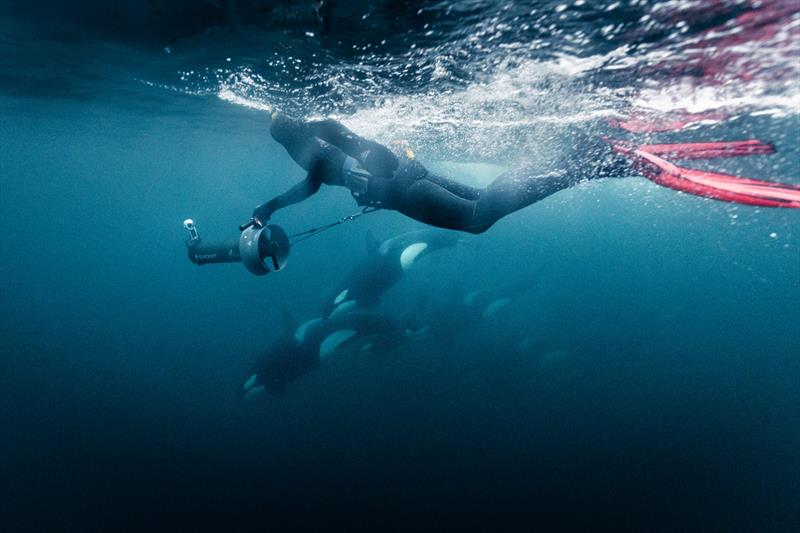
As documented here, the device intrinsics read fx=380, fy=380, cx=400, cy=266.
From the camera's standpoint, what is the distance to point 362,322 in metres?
12.3

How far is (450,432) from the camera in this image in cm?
1132

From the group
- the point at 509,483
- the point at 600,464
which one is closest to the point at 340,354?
the point at 509,483

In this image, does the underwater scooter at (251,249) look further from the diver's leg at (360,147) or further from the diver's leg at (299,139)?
the diver's leg at (360,147)

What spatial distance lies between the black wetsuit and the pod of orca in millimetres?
7672

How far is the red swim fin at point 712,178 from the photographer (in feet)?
12.0

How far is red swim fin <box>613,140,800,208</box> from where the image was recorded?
12.0 feet

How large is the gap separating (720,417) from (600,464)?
7032 mm

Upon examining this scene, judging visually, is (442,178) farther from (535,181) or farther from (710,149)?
(710,149)

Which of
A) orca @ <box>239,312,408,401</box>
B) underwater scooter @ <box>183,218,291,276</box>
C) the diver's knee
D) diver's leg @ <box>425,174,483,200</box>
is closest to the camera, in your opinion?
underwater scooter @ <box>183,218,291,276</box>

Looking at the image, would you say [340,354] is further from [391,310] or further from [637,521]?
[637,521]

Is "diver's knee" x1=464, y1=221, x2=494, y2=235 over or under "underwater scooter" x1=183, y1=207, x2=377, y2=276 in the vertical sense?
under

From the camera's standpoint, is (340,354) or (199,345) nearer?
(340,354)

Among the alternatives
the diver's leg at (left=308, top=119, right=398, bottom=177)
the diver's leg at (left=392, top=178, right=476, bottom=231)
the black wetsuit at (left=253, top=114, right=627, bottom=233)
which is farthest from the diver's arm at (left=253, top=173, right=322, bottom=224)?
the diver's leg at (left=392, top=178, right=476, bottom=231)

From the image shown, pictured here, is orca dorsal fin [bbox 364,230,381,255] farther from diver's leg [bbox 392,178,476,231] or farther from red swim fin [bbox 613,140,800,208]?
red swim fin [bbox 613,140,800,208]
